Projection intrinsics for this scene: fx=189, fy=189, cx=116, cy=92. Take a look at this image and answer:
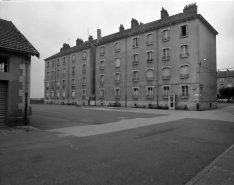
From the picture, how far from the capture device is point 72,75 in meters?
47.8

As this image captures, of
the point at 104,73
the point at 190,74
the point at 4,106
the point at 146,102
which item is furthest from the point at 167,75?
the point at 4,106

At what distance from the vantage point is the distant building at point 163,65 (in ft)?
92.1

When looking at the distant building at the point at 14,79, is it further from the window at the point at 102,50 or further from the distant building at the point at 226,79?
the distant building at the point at 226,79

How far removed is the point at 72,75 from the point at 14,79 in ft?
121

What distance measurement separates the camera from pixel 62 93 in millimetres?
50438

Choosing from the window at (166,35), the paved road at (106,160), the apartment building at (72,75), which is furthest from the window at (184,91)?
the paved road at (106,160)

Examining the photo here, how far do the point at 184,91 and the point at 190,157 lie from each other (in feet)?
80.0

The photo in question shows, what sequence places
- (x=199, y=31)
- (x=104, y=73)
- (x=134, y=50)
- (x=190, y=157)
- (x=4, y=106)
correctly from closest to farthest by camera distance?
(x=190, y=157), (x=4, y=106), (x=199, y=31), (x=134, y=50), (x=104, y=73)

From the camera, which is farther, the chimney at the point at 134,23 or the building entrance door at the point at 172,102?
the chimney at the point at 134,23

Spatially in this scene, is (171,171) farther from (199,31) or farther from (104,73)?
(104,73)

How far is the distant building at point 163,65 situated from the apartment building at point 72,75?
8.61ft

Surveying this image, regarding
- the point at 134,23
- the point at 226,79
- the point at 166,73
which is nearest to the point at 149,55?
the point at 166,73

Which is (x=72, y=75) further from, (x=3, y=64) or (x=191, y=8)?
(x=3, y=64)

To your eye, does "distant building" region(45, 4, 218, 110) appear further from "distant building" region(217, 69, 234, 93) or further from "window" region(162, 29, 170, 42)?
"distant building" region(217, 69, 234, 93)
